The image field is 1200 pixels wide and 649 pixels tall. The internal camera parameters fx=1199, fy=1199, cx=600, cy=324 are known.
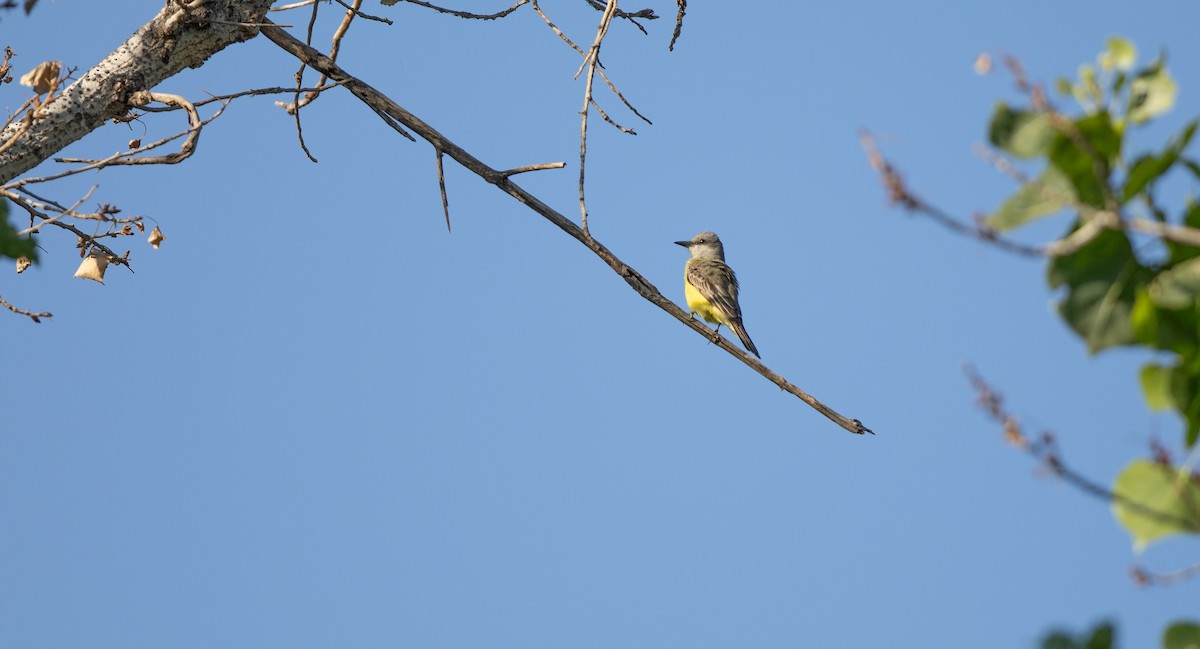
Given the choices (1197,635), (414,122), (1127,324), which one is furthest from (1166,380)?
(414,122)

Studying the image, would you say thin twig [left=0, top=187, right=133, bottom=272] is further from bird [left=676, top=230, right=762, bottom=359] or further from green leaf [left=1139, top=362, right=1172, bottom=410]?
bird [left=676, top=230, right=762, bottom=359]

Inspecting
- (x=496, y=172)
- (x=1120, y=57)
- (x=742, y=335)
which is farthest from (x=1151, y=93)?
(x=742, y=335)

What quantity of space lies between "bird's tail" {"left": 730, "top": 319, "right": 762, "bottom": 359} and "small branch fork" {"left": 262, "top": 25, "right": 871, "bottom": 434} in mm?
5224

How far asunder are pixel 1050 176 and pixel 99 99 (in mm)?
3654

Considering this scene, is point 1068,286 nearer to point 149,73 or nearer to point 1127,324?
point 1127,324

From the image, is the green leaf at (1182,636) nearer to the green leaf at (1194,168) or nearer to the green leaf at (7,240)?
the green leaf at (1194,168)

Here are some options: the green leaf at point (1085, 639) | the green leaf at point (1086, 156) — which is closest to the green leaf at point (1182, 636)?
the green leaf at point (1085, 639)

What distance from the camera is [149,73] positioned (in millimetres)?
4625

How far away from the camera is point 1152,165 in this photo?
6.48ft

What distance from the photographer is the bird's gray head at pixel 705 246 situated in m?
13.4

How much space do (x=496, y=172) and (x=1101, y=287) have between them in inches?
120

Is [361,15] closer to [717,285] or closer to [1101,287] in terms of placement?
[1101,287]

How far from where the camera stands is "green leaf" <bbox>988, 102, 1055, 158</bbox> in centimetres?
201

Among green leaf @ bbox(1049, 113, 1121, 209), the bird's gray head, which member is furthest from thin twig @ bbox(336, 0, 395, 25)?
the bird's gray head
